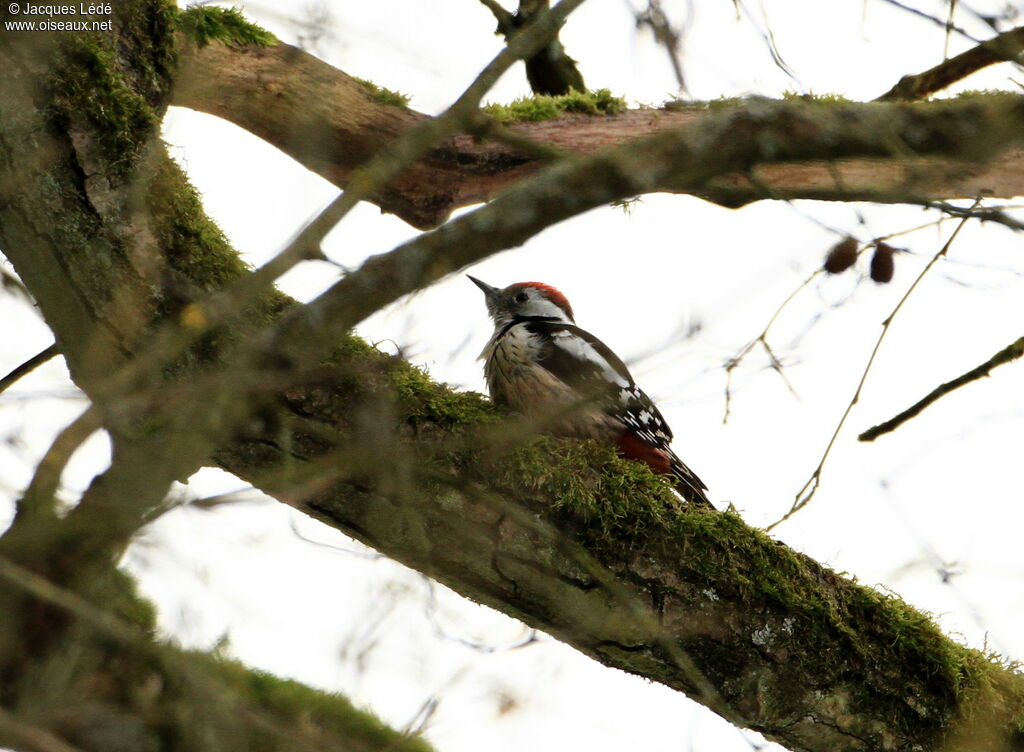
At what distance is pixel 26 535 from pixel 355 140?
2.70m

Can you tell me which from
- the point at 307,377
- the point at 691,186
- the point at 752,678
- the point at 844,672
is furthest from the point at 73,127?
the point at 844,672

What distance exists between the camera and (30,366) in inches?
104

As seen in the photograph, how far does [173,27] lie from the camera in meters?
3.12

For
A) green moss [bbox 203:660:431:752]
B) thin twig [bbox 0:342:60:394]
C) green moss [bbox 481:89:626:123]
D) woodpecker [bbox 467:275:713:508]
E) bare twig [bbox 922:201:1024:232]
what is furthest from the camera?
green moss [bbox 481:89:626:123]

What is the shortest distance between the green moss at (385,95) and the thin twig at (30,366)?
72.2 inches

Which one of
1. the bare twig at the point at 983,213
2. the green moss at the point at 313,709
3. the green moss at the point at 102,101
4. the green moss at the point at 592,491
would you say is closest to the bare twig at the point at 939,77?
the green moss at the point at 592,491

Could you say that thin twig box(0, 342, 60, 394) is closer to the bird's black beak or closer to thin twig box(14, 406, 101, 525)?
thin twig box(14, 406, 101, 525)

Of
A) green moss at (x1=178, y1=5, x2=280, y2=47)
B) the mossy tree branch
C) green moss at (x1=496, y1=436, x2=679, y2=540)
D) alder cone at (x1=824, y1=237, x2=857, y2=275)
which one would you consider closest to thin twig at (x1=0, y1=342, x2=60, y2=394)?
the mossy tree branch

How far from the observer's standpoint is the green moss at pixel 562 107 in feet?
13.8

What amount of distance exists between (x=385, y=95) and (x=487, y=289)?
1465 mm

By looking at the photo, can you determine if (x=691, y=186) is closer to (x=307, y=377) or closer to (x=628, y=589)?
(x=307, y=377)

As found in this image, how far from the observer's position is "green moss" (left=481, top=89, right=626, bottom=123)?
4195 mm

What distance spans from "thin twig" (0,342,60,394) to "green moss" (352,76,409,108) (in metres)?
1.83

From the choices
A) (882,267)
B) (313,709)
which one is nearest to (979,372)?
(882,267)
